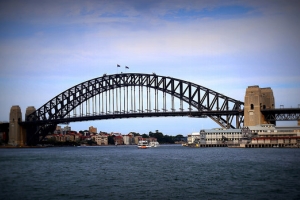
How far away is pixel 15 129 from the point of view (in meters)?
135

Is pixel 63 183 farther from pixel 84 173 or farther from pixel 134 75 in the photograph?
pixel 134 75

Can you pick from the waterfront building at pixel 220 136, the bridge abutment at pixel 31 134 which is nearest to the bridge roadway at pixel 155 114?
the waterfront building at pixel 220 136

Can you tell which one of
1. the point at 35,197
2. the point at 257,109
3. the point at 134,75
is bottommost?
the point at 35,197

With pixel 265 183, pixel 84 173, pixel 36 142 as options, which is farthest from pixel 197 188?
pixel 36 142

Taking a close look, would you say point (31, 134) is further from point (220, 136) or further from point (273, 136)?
point (273, 136)

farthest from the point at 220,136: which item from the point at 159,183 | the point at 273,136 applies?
the point at 159,183

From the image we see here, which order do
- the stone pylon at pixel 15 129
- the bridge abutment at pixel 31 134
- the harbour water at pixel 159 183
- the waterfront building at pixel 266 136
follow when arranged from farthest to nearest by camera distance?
1. the bridge abutment at pixel 31 134
2. the stone pylon at pixel 15 129
3. the waterfront building at pixel 266 136
4. the harbour water at pixel 159 183

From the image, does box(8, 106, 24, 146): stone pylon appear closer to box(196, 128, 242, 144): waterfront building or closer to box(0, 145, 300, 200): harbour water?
box(196, 128, 242, 144): waterfront building

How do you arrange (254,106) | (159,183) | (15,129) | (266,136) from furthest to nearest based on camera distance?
(15,129), (254,106), (266,136), (159,183)

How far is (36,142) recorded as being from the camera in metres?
140

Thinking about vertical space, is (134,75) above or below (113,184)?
above

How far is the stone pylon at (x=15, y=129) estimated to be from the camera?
13500cm

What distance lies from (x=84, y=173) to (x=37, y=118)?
97.0 metres

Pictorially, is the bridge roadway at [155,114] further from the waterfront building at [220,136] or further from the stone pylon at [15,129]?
the stone pylon at [15,129]
